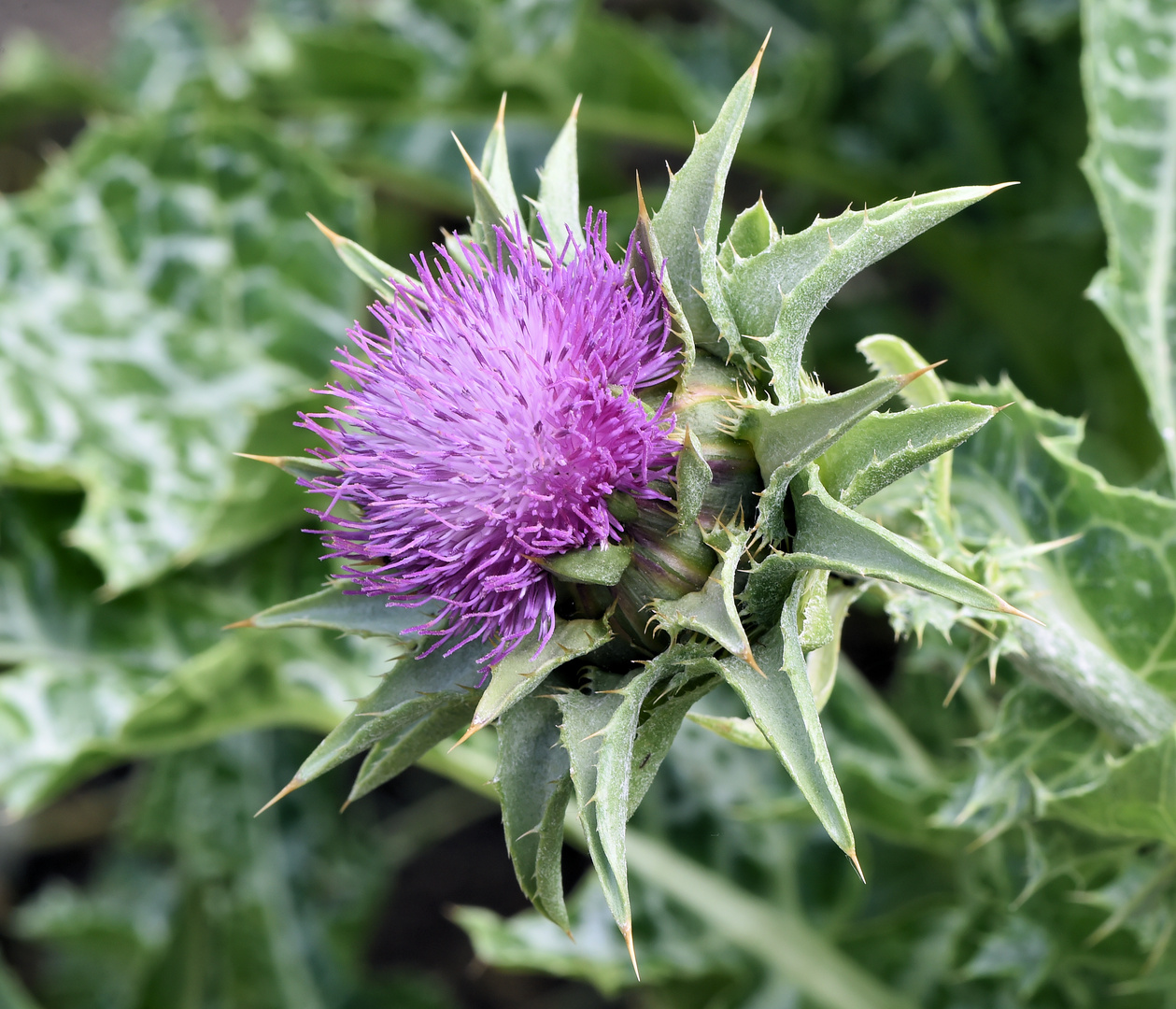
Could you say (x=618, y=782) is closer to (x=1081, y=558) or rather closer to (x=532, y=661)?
(x=532, y=661)

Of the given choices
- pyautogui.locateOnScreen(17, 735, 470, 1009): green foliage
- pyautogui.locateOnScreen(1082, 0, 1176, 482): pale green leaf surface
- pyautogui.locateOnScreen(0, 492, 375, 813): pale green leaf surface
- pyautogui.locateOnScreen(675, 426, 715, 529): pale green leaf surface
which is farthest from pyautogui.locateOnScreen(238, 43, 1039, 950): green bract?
pyautogui.locateOnScreen(17, 735, 470, 1009): green foliage

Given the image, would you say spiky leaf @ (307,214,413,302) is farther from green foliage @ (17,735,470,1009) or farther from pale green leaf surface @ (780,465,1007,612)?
green foliage @ (17,735,470,1009)

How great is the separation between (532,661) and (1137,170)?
6.00 ft

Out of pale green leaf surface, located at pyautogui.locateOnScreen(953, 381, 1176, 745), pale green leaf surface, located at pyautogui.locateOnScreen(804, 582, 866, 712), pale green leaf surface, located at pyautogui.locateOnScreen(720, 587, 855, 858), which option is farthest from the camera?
pale green leaf surface, located at pyautogui.locateOnScreen(953, 381, 1176, 745)

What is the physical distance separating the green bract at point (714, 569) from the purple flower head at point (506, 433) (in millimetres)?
47

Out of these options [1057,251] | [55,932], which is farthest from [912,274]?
[55,932]

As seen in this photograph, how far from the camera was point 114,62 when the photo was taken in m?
4.40

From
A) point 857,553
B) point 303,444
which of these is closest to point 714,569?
point 857,553

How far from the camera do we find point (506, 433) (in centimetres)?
154

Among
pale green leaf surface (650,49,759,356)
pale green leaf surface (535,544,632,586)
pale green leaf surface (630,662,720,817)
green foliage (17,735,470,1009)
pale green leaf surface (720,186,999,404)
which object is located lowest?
green foliage (17,735,470,1009)

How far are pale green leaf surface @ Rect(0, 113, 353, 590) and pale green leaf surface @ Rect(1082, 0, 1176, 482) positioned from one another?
218 centimetres

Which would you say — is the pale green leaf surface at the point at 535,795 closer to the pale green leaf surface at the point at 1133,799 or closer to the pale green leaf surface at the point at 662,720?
the pale green leaf surface at the point at 662,720

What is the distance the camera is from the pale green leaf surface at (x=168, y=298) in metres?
3.44

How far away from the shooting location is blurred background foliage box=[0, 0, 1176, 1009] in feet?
9.31
